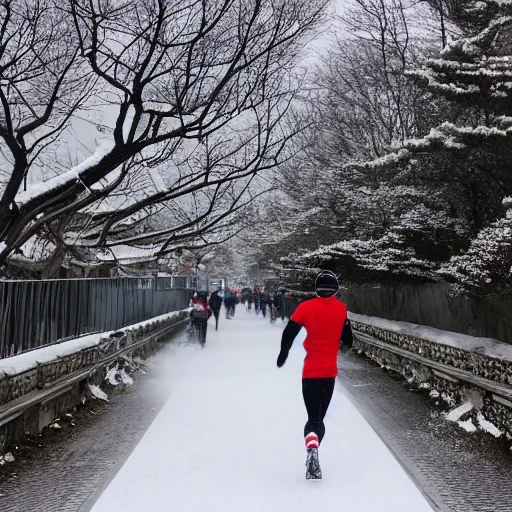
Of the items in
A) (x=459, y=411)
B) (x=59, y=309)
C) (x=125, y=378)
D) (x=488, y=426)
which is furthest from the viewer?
(x=125, y=378)

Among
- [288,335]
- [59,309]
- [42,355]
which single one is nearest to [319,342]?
[288,335]

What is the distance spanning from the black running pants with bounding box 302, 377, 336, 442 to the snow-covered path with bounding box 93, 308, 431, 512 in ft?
1.50

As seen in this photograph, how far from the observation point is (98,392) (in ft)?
33.4

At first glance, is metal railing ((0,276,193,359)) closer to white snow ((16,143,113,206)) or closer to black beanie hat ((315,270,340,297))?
white snow ((16,143,113,206))

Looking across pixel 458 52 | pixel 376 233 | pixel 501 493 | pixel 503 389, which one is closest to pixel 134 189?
pixel 376 233

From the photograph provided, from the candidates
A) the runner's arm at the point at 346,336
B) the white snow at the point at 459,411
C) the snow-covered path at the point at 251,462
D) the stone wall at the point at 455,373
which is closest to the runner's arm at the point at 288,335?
the runner's arm at the point at 346,336

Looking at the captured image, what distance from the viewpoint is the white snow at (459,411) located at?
8.29 meters

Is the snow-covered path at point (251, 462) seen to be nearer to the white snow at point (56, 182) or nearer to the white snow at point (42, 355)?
the white snow at point (42, 355)

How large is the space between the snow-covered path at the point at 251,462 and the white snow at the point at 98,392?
110 cm

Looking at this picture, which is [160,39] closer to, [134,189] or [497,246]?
[497,246]

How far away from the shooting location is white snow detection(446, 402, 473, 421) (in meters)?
8.29

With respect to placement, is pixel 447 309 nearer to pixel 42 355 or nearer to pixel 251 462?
pixel 251 462

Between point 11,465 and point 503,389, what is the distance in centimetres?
534

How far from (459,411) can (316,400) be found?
11.6ft
